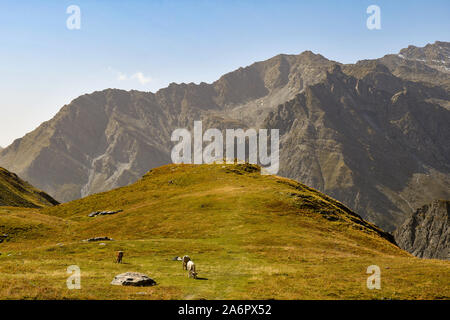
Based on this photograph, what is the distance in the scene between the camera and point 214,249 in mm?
56781

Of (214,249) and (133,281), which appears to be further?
(214,249)

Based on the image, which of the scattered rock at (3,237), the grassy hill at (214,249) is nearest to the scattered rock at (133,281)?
the grassy hill at (214,249)

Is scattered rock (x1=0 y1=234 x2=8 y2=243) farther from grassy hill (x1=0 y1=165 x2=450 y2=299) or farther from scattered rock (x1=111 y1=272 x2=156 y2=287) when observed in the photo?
scattered rock (x1=111 y1=272 x2=156 y2=287)

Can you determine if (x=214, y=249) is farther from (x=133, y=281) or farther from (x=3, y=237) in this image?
(x=3, y=237)

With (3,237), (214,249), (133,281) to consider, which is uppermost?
(133,281)

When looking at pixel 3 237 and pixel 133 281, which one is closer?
pixel 133 281

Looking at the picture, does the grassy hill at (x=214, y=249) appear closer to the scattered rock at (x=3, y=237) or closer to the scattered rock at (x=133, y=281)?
the scattered rock at (x=133, y=281)

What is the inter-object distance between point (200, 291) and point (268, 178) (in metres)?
91.1

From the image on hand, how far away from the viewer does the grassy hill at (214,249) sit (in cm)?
3262

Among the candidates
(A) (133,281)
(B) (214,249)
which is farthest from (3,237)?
(A) (133,281)

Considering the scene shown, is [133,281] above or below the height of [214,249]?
above

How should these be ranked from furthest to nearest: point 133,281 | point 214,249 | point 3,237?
point 3,237, point 214,249, point 133,281

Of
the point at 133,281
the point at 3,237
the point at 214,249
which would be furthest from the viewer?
the point at 3,237
